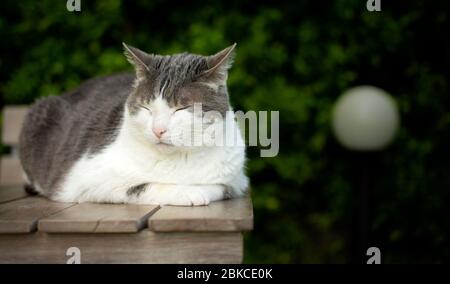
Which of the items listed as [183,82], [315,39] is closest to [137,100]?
[183,82]

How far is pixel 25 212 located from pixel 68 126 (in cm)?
68

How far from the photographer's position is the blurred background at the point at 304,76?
3.23 meters

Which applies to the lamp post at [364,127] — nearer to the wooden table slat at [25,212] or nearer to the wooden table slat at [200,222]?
the wooden table slat at [200,222]

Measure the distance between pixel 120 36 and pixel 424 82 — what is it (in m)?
2.07

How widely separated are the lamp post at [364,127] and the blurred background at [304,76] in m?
0.22

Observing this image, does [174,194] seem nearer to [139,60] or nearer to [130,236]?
[130,236]

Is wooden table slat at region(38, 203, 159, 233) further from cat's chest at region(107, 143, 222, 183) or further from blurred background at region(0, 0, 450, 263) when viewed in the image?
blurred background at region(0, 0, 450, 263)

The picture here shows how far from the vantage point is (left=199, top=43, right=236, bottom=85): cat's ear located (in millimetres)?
1834

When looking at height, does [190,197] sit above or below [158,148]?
below

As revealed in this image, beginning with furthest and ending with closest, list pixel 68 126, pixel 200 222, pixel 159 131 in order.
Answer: pixel 68 126 < pixel 159 131 < pixel 200 222

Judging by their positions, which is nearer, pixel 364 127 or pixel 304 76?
pixel 364 127

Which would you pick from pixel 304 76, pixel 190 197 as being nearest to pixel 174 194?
pixel 190 197

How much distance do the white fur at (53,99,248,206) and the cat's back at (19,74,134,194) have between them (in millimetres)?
132

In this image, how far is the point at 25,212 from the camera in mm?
1817
